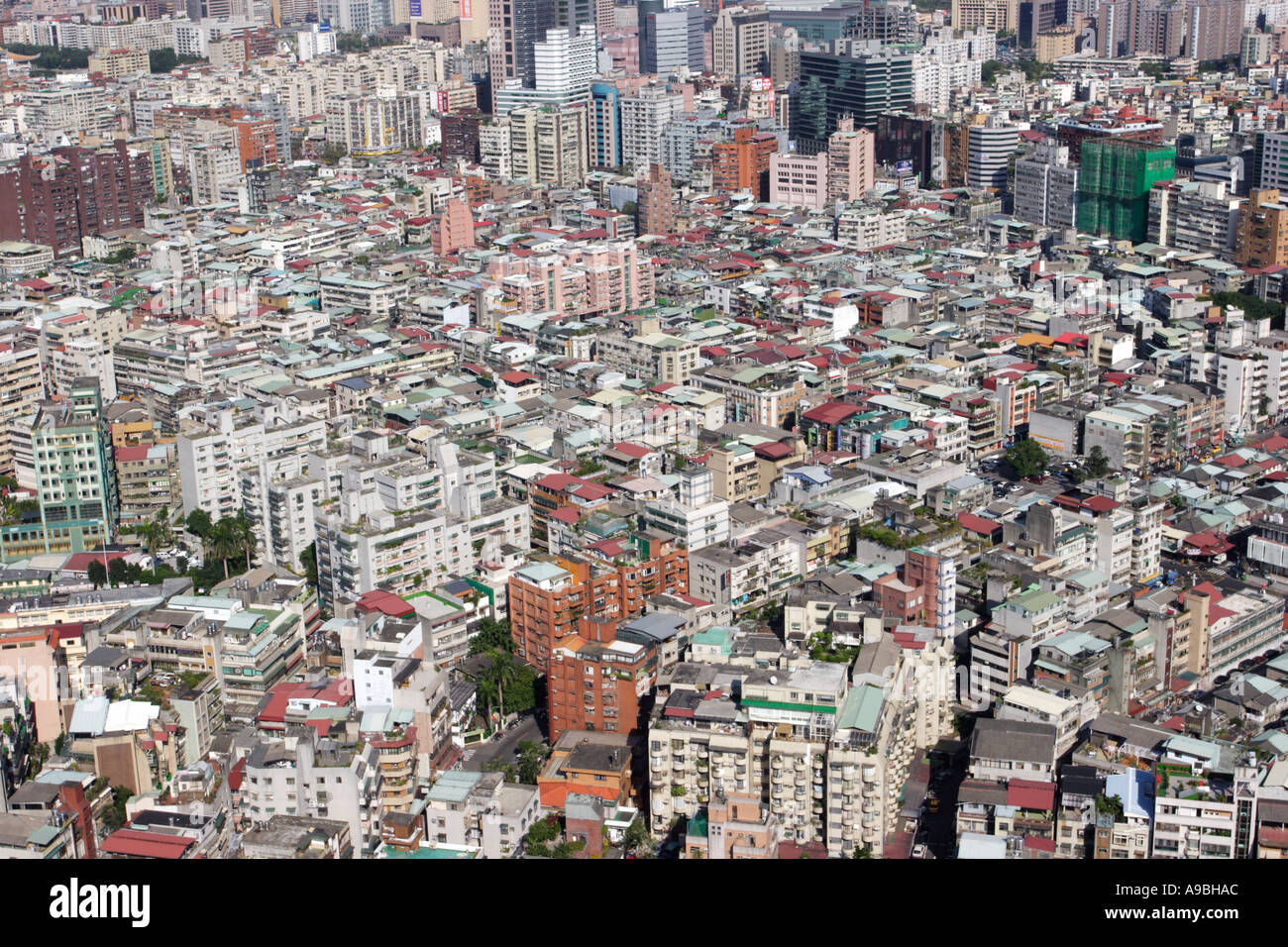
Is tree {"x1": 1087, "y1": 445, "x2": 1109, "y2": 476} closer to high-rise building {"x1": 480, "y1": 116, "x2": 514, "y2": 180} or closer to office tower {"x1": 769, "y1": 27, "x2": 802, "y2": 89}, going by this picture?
high-rise building {"x1": 480, "y1": 116, "x2": 514, "y2": 180}

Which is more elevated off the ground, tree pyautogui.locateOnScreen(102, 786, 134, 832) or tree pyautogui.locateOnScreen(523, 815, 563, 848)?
tree pyautogui.locateOnScreen(102, 786, 134, 832)

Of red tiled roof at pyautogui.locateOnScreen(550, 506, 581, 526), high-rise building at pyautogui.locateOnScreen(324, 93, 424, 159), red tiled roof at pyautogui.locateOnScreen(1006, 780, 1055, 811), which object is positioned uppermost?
high-rise building at pyautogui.locateOnScreen(324, 93, 424, 159)

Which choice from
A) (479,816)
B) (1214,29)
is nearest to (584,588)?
(479,816)

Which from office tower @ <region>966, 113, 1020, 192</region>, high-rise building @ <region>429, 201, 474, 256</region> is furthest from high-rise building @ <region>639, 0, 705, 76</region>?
high-rise building @ <region>429, 201, 474, 256</region>

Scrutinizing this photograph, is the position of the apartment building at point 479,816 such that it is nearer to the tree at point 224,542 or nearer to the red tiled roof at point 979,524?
the tree at point 224,542

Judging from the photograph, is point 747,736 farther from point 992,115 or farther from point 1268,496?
point 992,115

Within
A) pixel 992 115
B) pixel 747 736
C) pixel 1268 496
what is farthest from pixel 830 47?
pixel 747 736
